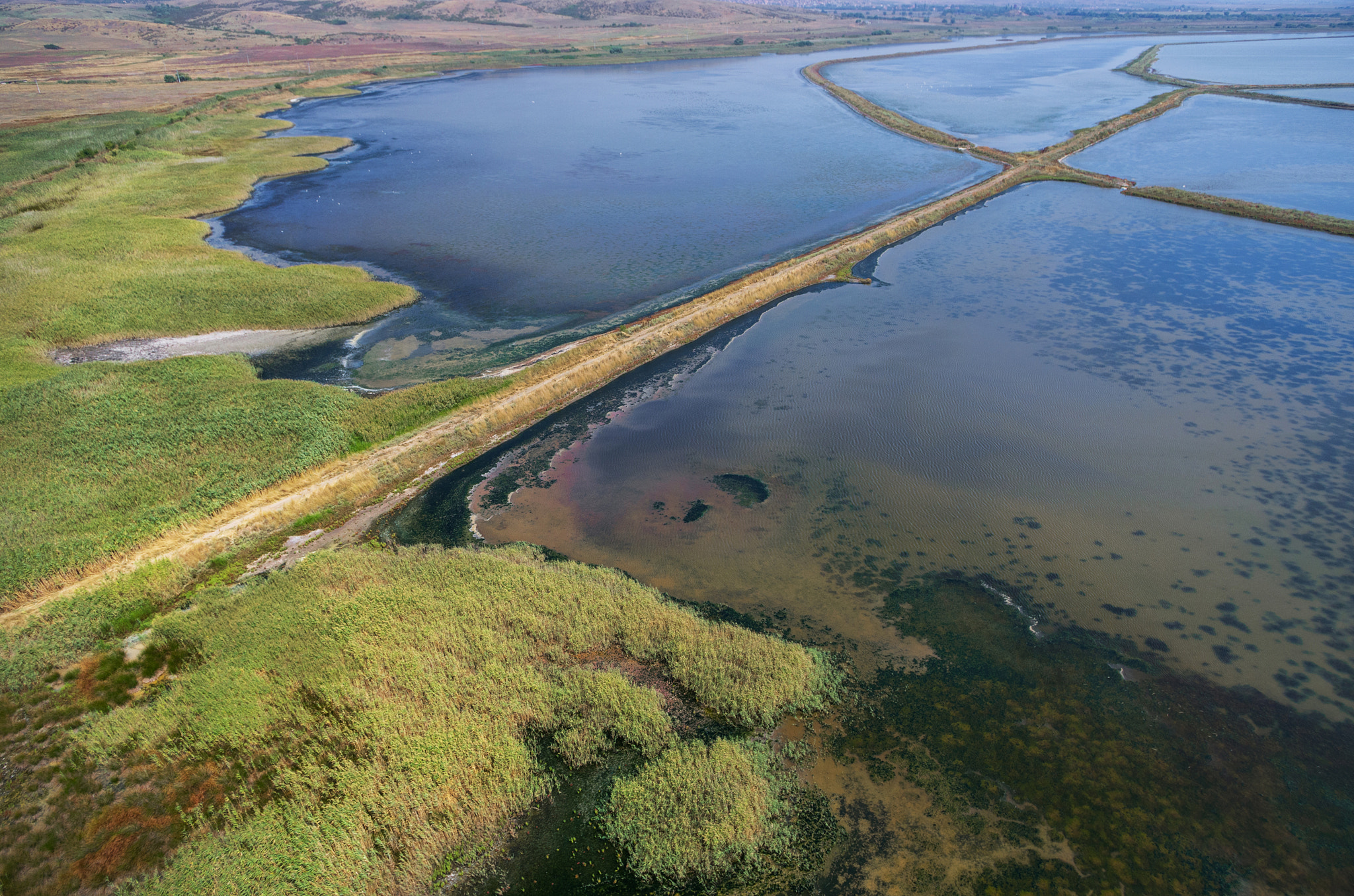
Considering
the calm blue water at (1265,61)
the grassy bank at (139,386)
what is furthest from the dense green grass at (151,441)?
the calm blue water at (1265,61)

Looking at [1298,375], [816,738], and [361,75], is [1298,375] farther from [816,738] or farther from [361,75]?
[361,75]

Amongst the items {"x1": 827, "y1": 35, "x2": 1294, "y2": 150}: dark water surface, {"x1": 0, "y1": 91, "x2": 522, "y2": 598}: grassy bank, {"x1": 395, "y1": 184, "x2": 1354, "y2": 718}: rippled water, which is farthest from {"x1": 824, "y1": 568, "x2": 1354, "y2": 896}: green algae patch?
{"x1": 827, "y1": 35, "x2": 1294, "y2": 150}: dark water surface

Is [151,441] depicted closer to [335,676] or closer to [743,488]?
[335,676]

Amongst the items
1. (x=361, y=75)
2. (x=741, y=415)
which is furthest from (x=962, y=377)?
(x=361, y=75)

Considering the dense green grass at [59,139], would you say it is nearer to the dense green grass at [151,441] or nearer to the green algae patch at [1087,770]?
the dense green grass at [151,441]

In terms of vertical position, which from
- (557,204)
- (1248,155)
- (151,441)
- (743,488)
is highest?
(1248,155)

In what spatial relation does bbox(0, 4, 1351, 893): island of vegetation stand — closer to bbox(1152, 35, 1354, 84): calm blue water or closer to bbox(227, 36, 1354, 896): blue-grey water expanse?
bbox(227, 36, 1354, 896): blue-grey water expanse

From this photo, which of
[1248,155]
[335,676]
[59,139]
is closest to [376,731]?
[335,676]
